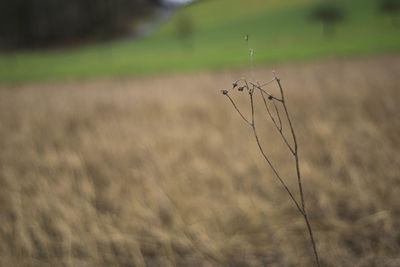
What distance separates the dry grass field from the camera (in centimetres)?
123

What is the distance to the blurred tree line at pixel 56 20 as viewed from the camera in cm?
3653

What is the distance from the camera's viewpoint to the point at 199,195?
1790 millimetres

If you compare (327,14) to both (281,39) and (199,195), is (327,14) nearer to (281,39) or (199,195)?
(199,195)

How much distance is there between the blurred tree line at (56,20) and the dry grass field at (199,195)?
38446 millimetres

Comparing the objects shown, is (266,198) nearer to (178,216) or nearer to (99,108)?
(178,216)

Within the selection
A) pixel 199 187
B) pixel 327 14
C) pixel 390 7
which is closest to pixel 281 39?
pixel 390 7

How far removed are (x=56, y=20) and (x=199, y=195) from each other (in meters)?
50.0

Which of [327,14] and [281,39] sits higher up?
[281,39]

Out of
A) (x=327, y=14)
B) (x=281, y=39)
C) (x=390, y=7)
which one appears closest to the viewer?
(x=327, y=14)

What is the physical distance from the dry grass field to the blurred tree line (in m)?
38.4

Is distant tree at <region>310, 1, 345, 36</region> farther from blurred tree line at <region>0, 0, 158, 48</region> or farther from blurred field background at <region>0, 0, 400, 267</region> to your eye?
blurred tree line at <region>0, 0, 158, 48</region>

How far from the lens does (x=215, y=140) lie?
8.90 feet

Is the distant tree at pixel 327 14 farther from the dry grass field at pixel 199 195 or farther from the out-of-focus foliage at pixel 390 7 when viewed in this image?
the dry grass field at pixel 199 195

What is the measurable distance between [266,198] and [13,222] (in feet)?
5.40
